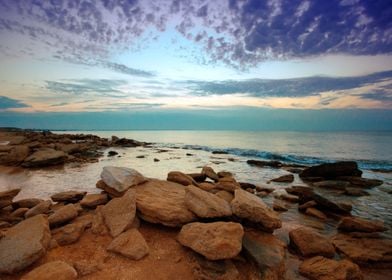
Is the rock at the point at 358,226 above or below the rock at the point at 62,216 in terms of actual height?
below

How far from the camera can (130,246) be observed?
520 cm

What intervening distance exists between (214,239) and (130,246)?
1.79 meters

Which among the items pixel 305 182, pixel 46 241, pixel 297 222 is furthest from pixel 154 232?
pixel 305 182

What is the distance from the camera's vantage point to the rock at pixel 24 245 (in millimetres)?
4328

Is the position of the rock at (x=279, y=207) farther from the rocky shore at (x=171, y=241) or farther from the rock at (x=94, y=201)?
the rock at (x=94, y=201)

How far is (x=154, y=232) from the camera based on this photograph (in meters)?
6.10

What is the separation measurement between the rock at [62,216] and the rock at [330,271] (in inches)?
223

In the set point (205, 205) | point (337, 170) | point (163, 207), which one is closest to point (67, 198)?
point (163, 207)

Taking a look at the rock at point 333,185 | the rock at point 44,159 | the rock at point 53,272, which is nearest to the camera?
the rock at point 53,272

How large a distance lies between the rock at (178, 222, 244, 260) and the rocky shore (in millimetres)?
19

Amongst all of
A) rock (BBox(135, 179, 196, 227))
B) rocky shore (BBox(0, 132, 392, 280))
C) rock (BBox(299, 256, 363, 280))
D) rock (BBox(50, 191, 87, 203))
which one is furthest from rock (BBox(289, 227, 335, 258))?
rock (BBox(50, 191, 87, 203))

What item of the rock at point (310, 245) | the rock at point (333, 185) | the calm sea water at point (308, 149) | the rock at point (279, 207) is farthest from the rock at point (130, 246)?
the calm sea water at point (308, 149)

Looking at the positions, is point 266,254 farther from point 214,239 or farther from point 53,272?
point 53,272

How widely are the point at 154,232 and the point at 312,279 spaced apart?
360 centimetres
